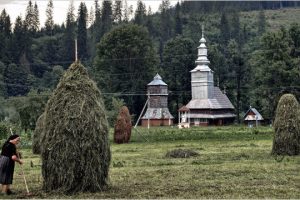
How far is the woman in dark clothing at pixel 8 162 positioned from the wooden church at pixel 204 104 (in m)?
69.0

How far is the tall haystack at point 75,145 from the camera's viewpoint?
51.9ft

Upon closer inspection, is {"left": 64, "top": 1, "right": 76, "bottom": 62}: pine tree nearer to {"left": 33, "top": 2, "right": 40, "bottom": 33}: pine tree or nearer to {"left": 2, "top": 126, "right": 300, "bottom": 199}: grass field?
{"left": 33, "top": 2, "right": 40, "bottom": 33}: pine tree

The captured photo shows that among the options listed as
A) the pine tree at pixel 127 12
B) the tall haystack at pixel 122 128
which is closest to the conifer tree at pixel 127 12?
the pine tree at pixel 127 12

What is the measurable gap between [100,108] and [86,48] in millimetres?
126575

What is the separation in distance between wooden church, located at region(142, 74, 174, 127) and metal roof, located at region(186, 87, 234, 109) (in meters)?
4.24

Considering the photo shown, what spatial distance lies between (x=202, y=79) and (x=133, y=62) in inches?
656

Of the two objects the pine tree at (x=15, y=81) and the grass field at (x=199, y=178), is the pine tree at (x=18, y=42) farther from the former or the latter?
the grass field at (x=199, y=178)

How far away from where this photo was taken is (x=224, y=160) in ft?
83.0

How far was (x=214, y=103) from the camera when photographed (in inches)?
3457

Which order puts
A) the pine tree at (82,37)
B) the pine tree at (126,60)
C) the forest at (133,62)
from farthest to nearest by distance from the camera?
the pine tree at (82,37), the pine tree at (126,60), the forest at (133,62)

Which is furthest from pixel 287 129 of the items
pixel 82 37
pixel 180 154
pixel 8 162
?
pixel 82 37

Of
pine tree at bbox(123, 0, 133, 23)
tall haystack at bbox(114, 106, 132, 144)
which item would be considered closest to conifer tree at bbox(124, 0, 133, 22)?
pine tree at bbox(123, 0, 133, 23)

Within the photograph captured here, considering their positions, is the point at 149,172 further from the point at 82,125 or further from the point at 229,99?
the point at 229,99

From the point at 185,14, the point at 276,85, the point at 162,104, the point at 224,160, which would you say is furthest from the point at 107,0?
the point at 224,160
